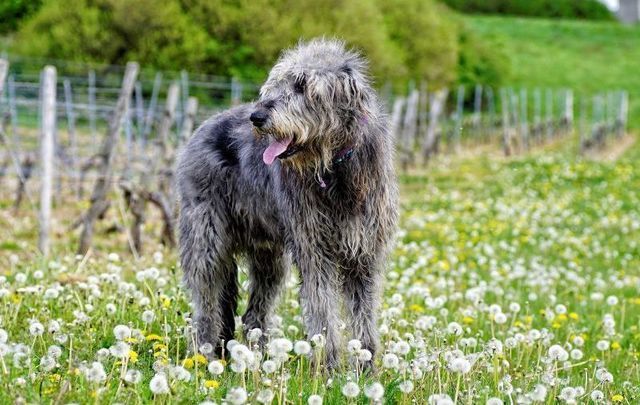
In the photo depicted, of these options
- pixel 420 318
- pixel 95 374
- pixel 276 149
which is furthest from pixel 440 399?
pixel 420 318

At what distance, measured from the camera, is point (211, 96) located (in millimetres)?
35188

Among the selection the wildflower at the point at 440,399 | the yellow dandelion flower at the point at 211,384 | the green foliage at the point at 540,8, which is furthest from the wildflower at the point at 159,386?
the green foliage at the point at 540,8

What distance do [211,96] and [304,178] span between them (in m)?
30.1

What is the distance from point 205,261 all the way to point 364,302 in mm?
1256

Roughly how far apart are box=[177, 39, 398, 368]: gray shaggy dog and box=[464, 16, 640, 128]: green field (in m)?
48.1

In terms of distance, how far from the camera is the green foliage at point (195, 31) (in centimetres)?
3447

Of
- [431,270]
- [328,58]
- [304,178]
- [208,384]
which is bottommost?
[431,270]

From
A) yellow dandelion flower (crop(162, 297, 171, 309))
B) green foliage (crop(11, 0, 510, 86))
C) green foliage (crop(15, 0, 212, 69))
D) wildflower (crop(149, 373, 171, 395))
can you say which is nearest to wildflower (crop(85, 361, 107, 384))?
wildflower (crop(149, 373, 171, 395))

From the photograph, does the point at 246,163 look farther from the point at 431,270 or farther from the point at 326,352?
the point at 431,270

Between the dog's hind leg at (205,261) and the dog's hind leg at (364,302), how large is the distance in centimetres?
104

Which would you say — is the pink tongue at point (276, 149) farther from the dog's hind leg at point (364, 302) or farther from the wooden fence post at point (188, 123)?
the wooden fence post at point (188, 123)

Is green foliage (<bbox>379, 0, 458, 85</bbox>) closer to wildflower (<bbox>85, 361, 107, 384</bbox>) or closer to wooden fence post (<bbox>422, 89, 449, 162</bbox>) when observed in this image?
wooden fence post (<bbox>422, 89, 449, 162</bbox>)

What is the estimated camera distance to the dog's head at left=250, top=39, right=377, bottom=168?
17.2ft

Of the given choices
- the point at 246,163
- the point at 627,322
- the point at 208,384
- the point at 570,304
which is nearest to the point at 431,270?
the point at 570,304
